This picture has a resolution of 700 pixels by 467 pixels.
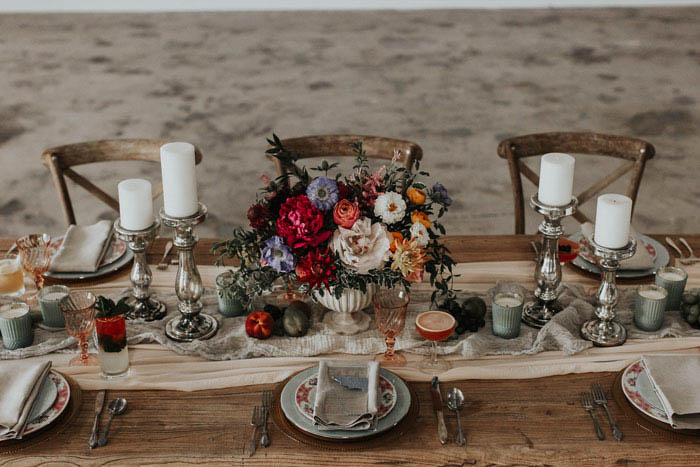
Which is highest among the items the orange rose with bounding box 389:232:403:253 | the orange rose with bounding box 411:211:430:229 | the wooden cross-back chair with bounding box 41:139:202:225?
the orange rose with bounding box 411:211:430:229

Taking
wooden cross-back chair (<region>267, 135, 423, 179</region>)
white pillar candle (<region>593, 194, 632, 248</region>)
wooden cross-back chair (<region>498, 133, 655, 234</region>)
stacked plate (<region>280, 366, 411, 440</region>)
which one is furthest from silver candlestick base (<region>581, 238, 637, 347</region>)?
wooden cross-back chair (<region>267, 135, 423, 179</region>)

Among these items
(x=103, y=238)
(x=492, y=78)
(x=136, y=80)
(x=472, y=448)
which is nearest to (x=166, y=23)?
(x=136, y=80)

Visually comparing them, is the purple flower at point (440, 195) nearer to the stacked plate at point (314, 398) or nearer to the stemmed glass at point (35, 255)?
the stacked plate at point (314, 398)

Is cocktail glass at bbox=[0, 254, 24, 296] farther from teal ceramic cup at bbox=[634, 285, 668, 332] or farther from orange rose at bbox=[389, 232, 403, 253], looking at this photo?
teal ceramic cup at bbox=[634, 285, 668, 332]

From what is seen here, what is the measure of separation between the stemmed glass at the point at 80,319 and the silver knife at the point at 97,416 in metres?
0.13

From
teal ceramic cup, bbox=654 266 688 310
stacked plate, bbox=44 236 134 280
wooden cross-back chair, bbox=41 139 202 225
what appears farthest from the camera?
wooden cross-back chair, bbox=41 139 202 225

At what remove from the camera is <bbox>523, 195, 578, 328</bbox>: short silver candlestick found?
1.73m

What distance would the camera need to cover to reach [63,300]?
5.23 ft

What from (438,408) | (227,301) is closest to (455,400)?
(438,408)

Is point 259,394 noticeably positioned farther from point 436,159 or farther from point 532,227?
point 436,159

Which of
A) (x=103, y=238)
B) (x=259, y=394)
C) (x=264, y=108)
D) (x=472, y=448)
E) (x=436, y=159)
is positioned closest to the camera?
(x=472, y=448)

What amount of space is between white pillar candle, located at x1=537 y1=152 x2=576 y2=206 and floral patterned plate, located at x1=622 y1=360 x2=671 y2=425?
1.21 feet

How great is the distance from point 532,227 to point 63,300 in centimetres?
261

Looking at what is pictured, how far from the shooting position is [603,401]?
1.47m
